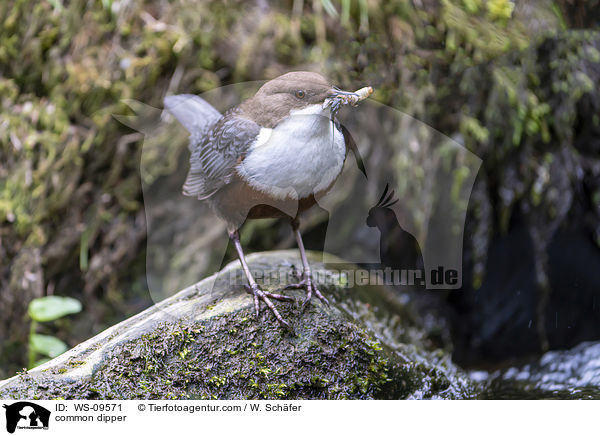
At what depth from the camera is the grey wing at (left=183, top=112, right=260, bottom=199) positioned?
185cm

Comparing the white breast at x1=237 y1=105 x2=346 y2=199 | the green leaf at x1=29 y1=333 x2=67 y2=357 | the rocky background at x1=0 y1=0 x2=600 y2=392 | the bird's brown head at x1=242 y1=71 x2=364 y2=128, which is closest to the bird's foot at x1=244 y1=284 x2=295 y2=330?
the white breast at x1=237 y1=105 x2=346 y2=199

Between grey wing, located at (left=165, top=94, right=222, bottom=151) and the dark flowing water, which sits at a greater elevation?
grey wing, located at (left=165, top=94, right=222, bottom=151)

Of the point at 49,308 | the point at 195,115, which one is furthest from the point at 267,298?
the point at 49,308

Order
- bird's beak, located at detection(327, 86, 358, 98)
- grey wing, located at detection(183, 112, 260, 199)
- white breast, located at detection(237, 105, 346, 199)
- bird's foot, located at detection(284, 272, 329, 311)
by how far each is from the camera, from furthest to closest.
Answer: bird's foot, located at detection(284, 272, 329, 311) < grey wing, located at detection(183, 112, 260, 199) < white breast, located at detection(237, 105, 346, 199) < bird's beak, located at detection(327, 86, 358, 98)

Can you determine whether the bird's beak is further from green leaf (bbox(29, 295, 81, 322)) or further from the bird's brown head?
green leaf (bbox(29, 295, 81, 322))

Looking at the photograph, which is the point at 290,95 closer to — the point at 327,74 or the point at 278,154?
the point at 278,154

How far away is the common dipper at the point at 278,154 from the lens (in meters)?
1.63

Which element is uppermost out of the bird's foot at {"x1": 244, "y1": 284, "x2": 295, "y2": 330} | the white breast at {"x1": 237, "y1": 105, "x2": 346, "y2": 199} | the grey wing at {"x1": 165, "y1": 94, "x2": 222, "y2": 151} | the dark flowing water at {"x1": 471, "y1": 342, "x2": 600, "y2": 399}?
the white breast at {"x1": 237, "y1": 105, "x2": 346, "y2": 199}

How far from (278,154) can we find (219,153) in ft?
1.27

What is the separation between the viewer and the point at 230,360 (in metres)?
1.77

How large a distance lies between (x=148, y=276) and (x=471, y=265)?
210 cm

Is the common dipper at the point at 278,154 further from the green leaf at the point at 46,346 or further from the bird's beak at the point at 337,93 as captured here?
the green leaf at the point at 46,346

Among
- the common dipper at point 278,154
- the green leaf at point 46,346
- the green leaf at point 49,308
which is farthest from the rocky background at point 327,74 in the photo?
the common dipper at point 278,154

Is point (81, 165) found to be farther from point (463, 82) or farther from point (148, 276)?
point (463, 82)
